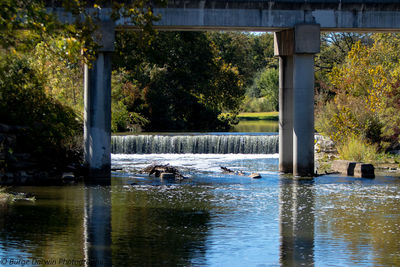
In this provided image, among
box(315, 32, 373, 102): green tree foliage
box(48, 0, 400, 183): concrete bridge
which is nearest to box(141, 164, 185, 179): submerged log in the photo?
box(48, 0, 400, 183): concrete bridge

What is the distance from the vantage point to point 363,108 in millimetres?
31984

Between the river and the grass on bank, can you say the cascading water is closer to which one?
the river

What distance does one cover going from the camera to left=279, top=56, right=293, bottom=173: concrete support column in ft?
87.7

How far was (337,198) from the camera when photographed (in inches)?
785


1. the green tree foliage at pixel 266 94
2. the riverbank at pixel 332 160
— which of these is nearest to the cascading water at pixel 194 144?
the riverbank at pixel 332 160

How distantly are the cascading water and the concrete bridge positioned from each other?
12523mm

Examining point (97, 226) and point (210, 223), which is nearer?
point (97, 226)

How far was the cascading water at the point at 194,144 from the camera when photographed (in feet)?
125

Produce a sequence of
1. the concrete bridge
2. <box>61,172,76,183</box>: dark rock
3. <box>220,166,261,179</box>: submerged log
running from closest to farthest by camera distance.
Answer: the concrete bridge, <box>61,172,76,183</box>: dark rock, <box>220,166,261,179</box>: submerged log

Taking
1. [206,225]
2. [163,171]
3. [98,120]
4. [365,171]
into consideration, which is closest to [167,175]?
[163,171]

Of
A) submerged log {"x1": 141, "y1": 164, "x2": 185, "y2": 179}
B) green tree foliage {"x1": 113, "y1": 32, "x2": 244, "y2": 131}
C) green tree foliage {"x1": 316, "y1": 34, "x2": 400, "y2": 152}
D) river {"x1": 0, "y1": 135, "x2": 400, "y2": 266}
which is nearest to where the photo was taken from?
river {"x1": 0, "y1": 135, "x2": 400, "y2": 266}

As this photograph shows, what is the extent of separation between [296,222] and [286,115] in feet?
37.0

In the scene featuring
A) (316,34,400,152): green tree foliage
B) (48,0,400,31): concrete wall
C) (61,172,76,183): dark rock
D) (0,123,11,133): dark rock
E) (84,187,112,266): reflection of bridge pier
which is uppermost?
(48,0,400,31): concrete wall

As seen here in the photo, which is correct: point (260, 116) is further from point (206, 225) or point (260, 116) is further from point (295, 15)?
point (206, 225)
